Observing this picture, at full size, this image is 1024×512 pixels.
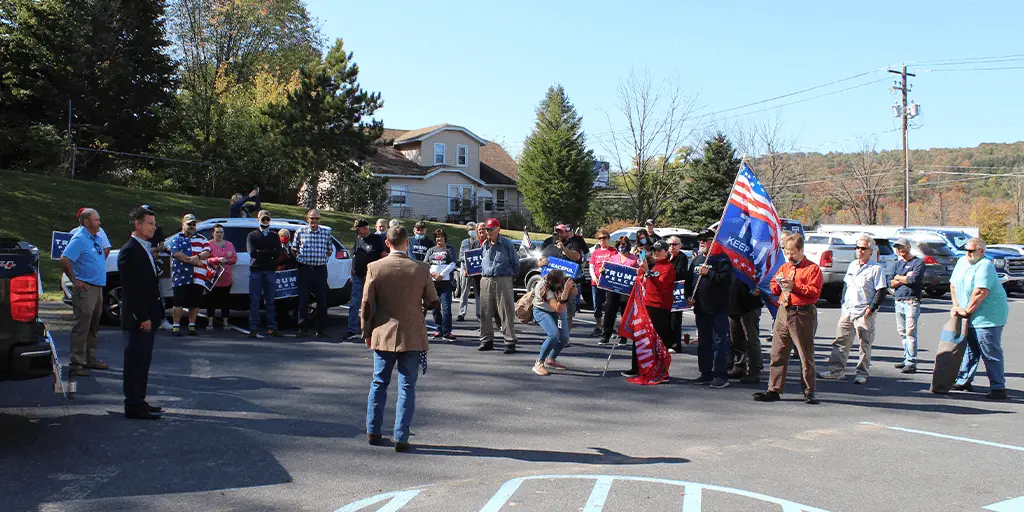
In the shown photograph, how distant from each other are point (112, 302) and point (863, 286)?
1084 cm

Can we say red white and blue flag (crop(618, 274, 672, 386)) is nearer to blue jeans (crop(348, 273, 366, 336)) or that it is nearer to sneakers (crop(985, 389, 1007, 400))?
sneakers (crop(985, 389, 1007, 400))

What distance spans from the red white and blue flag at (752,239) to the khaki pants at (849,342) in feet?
3.71

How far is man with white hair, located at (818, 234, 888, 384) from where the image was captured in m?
9.77

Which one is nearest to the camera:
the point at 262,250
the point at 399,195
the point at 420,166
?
the point at 262,250

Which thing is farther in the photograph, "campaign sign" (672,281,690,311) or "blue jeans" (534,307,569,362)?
"campaign sign" (672,281,690,311)

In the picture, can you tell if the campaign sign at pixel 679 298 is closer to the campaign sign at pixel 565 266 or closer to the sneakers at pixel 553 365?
the campaign sign at pixel 565 266

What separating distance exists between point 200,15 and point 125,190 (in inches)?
997

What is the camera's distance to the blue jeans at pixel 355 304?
472 inches

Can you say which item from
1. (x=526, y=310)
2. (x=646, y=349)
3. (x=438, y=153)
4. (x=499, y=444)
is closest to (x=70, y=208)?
(x=526, y=310)

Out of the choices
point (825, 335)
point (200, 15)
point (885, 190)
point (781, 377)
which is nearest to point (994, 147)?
point (885, 190)

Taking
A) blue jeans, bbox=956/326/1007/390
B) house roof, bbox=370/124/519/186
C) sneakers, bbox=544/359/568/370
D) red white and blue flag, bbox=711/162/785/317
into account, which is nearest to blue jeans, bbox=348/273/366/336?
sneakers, bbox=544/359/568/370

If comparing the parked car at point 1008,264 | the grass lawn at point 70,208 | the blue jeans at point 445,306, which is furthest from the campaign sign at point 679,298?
the parked car at point 1008,264

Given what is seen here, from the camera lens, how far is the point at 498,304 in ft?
37.4

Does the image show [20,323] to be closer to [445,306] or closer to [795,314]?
[445,306]
